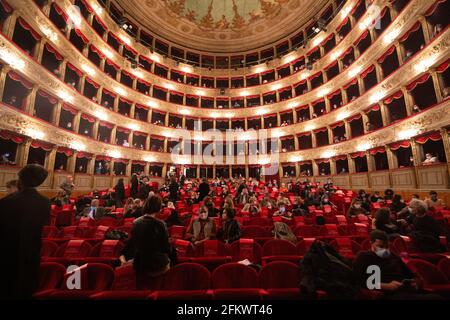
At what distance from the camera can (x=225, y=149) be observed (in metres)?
23.8

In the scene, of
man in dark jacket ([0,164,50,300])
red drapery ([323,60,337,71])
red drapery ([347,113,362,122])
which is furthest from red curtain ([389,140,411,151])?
man in dark jacket ([0,164,50,300])

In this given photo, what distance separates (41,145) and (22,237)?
42.1 ft

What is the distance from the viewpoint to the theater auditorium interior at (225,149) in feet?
7.57

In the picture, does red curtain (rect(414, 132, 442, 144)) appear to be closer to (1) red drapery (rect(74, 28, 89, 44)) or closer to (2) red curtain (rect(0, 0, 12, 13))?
(2) red curtain (rect(0, 0, 12, 13))

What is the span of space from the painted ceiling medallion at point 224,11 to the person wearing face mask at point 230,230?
24771 mm

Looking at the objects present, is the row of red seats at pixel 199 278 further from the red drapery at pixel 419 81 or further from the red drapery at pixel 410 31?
the red drapery at pixel 410 31

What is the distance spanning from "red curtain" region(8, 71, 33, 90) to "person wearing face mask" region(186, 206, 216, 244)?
11882mm

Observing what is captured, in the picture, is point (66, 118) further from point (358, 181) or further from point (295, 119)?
point (358, 181)

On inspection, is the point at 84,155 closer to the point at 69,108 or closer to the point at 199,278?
the point at 69,108

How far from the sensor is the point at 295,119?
2059cm

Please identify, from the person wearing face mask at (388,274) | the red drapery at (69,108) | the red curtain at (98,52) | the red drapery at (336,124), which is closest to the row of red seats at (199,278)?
the person wearing face mask at (388,274)

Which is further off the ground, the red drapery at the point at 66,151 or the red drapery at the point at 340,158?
the red drapery at the point at 340,158

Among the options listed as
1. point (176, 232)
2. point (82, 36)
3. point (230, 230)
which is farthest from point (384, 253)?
point (82, 36)
